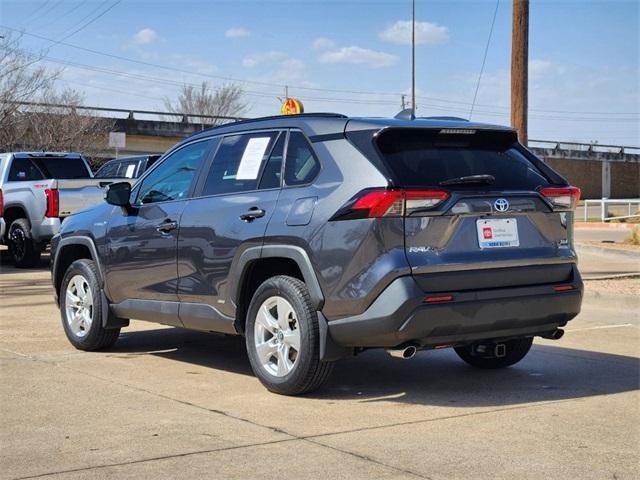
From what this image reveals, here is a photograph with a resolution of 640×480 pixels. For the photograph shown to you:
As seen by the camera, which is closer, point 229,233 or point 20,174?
point 229,233

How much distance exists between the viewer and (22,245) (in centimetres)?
1692

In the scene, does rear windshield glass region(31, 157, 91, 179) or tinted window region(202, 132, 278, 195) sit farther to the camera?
rear windshield glass region(31, 157, 91, 179)

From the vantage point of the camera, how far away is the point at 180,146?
7863mm

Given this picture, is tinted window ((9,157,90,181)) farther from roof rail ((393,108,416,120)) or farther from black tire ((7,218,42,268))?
roof rail ((393,108,416,120))

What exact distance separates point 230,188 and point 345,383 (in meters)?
1.66

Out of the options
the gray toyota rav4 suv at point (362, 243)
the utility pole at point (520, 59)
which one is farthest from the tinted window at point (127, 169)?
the gray toyota rav4 suv at point (362, 243)

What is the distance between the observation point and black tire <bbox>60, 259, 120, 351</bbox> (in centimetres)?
825

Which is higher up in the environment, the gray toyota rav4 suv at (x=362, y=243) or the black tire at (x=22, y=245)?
the gray toyota rav4 suv at (x=362, y=243)

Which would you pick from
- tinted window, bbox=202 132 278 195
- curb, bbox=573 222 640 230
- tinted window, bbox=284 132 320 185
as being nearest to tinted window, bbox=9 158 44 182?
tinted window, bbox=202 132 278 195

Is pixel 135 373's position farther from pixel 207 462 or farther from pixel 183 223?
pixel 207 462

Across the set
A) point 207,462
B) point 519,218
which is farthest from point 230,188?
point 207,462

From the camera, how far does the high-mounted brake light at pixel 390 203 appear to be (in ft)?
19.5

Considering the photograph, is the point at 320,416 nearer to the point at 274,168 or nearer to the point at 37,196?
the point at 274,168

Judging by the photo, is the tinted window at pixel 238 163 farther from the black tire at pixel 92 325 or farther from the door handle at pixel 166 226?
the black tire at pixel 92 325
